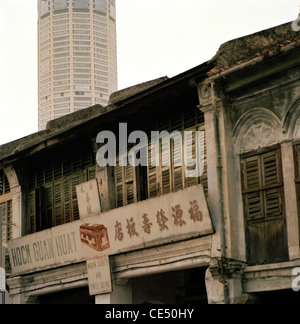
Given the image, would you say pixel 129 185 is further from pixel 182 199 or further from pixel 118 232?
pixel 182 199

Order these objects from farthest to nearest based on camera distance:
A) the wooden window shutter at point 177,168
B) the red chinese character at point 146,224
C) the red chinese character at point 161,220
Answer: the red chinese character at point 146,224, the wooden window shutter at point 177,168, the red chinese character at point 161,220

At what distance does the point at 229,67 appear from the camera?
42.2ft

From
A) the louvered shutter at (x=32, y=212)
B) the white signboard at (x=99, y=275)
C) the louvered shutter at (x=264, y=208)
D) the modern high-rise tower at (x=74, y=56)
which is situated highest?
the modern high-rise tower at (x=74, y=56)

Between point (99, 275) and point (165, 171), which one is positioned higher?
point (165, 171)

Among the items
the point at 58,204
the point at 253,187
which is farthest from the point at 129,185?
the point at 253,187

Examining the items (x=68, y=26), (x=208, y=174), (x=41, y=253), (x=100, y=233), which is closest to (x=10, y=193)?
(x=41, y=253)

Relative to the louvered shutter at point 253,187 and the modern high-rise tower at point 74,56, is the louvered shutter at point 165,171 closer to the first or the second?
the louvered shutter at point 253,187

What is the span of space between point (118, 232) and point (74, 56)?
112 m

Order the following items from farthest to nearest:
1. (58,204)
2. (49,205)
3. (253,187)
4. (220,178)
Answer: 1. (49,205)
2. (58,204)
3. (220,178)
4. (253,187)

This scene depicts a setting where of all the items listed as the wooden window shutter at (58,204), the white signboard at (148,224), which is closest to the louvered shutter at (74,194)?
the wooden window shutter at (58,204)

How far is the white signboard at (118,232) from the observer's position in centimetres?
1345

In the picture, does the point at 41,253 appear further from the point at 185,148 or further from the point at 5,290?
the point at 185,148

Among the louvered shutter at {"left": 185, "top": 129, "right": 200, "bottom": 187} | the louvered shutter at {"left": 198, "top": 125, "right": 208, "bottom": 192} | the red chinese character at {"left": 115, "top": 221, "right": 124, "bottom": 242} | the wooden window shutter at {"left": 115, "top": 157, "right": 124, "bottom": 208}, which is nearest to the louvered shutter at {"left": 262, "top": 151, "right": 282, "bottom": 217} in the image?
the louvered shutter at {"left": 198, "top": 125, "right": 208, "bottom": 192}

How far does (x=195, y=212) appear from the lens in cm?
1332
